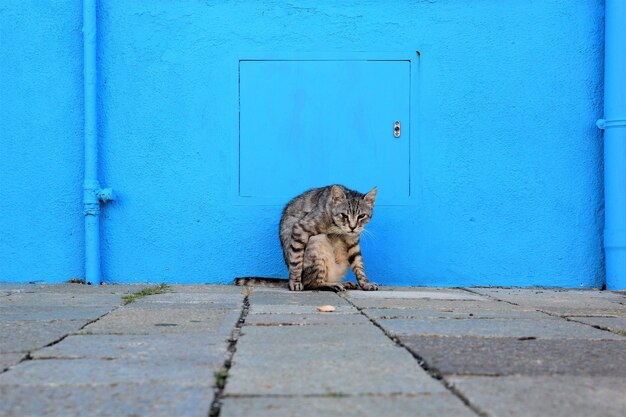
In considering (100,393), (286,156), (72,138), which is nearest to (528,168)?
(286,156)

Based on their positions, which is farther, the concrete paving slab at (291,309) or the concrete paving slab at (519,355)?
the concrete paving slab at (291,309)

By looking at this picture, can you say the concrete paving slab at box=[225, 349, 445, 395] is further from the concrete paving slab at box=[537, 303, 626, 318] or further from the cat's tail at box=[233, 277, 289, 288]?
the cat's tail at box=[233, 277, 289, 288]

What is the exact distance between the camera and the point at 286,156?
5.31 metres

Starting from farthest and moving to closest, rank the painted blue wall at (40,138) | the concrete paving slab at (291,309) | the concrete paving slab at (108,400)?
1. the painted blue wall at (40,138)
2. the concrete paving slab at (291,309)
3. the concrete paving slab at (108,400)

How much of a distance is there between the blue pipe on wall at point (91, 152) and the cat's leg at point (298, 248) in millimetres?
1454

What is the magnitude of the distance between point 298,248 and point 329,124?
1.05 metres

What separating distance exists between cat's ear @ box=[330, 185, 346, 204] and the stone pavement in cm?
131

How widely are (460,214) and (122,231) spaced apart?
105 inches

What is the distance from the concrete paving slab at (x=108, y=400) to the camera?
1.55 m

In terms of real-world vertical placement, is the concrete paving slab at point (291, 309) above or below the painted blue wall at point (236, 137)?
below

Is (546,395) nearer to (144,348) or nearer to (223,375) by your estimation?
(223,375)

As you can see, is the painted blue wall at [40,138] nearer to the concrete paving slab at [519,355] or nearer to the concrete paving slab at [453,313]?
the concrete paving slab at [453,313]

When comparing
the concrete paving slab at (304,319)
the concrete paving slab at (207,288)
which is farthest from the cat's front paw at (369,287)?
the concrete paving slab at (304,319)

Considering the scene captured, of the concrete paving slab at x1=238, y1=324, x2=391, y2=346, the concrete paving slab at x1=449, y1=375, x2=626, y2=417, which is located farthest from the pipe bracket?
the concrete paving slab at x1=449, y1=375, x2=626, y2=417
